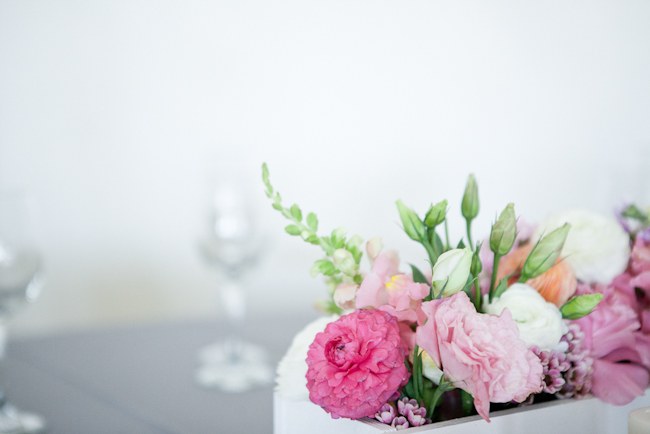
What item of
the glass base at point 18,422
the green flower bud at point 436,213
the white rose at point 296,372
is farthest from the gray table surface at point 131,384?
the green flower bud at point 436,213

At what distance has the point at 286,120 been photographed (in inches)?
Answer: 66.5

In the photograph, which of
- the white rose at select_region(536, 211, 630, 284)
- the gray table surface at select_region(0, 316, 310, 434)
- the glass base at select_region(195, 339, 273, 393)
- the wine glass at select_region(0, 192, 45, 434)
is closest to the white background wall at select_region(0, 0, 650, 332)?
the gray table surface at select_region(0, 316, 310, 434)

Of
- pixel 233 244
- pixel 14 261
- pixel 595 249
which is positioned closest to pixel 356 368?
pixel 595 249

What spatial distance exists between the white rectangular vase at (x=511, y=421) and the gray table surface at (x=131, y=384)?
0.26 m

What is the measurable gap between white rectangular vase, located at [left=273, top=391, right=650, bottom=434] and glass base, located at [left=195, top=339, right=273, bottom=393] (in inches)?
16.1

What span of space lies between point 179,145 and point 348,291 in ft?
3.59

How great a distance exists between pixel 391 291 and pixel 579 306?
0.13 metres

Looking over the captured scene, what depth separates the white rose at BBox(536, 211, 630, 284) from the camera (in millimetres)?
646

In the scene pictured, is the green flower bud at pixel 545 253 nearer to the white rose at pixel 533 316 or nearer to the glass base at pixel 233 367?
the white rose at pixel 533 316

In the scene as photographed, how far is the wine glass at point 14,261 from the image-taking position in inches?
34.5

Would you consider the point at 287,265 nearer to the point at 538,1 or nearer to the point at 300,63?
the point at 300,63

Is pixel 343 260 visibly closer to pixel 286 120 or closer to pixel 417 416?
pixel 417 416

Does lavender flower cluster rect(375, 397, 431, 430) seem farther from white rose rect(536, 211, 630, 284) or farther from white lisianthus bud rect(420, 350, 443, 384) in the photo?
white rose rect(536, 211, 630, 284)

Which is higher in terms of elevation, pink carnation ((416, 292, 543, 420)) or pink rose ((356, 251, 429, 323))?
pink rose ((356, 251, 429, 323))
